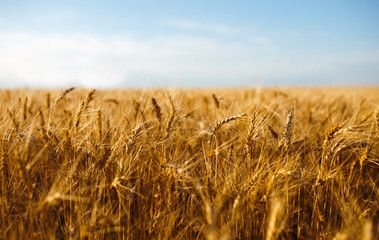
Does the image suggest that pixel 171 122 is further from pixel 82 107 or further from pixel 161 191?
pixel 82 107

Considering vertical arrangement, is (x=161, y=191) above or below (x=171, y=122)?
below

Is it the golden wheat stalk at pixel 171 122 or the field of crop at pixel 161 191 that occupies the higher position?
the golden wheat stalk at pixel 171 122

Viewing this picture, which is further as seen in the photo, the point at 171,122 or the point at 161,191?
the point at 171,122

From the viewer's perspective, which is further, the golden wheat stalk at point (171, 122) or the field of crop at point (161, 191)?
the golden wheat stalk at point (171, 122)

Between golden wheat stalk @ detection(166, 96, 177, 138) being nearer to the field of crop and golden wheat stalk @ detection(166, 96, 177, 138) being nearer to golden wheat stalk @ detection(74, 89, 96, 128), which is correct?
the field of crop

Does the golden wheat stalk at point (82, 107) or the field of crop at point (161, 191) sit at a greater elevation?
the golden wheat stalk at point (82, 107)

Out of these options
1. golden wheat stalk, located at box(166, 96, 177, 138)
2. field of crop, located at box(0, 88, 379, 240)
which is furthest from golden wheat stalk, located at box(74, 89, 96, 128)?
golden wheat stalk, located at box(166, 96, 177, 138)

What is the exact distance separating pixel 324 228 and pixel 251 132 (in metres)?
0.66

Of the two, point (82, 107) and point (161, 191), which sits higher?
point (82, 107)

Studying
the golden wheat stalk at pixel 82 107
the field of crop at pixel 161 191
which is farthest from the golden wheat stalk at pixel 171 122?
the golden wheat stalk at pixel 82 107

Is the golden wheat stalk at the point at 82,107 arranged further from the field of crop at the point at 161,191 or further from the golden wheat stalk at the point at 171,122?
the golden wheat stalk at the point at 171,122

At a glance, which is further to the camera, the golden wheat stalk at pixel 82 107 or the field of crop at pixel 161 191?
the golden wheat stalk at pixel 82 107

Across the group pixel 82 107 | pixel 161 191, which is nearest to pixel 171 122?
pixel 161 191

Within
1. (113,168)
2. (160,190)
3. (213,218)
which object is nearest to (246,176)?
(160,190)
